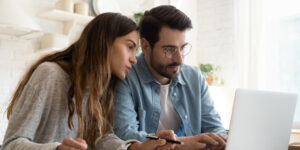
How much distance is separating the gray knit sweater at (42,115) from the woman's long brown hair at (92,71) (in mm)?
34

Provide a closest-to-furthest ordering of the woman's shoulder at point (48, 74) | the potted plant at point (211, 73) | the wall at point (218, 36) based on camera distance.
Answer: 1. the woman's shoulder at point (48, 74)
2. the potted plant at point (211, 73)
3. the wall at point (218, 36)

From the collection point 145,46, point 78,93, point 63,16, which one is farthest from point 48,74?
point 63,16

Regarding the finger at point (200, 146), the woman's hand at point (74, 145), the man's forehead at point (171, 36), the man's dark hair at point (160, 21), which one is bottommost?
the finger at point (200, 146)

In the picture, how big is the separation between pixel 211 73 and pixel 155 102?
5.70ft

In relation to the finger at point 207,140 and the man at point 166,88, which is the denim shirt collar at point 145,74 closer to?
the man at point 166,88

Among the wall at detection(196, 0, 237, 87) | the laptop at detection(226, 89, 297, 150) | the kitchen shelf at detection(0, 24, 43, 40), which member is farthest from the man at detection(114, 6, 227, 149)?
the wall at detection(196, 0, 237, 87)

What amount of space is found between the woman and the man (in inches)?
5.1

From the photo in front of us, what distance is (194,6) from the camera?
368 cm

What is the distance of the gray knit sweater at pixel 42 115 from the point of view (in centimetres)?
96

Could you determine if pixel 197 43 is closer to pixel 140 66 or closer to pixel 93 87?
pixel 140 66

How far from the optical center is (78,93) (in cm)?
111

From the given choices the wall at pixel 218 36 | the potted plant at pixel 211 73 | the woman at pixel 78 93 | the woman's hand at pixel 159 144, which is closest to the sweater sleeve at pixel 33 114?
the woman at pixel 78 93

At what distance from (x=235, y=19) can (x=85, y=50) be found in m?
2.28

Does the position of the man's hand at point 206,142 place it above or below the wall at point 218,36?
below
